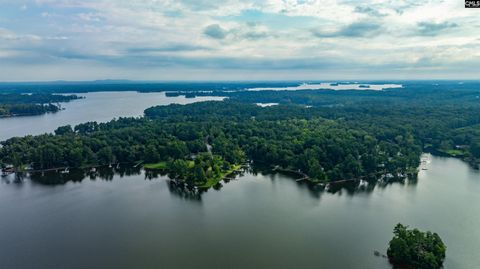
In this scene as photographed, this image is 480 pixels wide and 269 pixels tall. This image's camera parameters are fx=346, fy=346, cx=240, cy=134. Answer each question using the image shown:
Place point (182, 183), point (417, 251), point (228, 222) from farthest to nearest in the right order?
point (182, 183) → point (228, 222) → point (417, 251)

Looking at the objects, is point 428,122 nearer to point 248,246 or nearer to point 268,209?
point 268,209

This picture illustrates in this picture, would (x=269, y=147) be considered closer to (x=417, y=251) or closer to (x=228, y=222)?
(x=228, y=222)

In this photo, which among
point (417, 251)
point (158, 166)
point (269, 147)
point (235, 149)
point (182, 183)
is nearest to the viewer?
point (417, 251)

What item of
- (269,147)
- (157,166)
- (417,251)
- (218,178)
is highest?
(269,147)

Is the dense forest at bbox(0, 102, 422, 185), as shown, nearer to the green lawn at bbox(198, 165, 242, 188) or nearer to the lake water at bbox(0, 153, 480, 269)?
the green lawn at bbox(198, 165, 242, 188)

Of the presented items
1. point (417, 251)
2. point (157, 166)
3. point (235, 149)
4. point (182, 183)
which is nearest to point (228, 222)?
point (182, 183)
